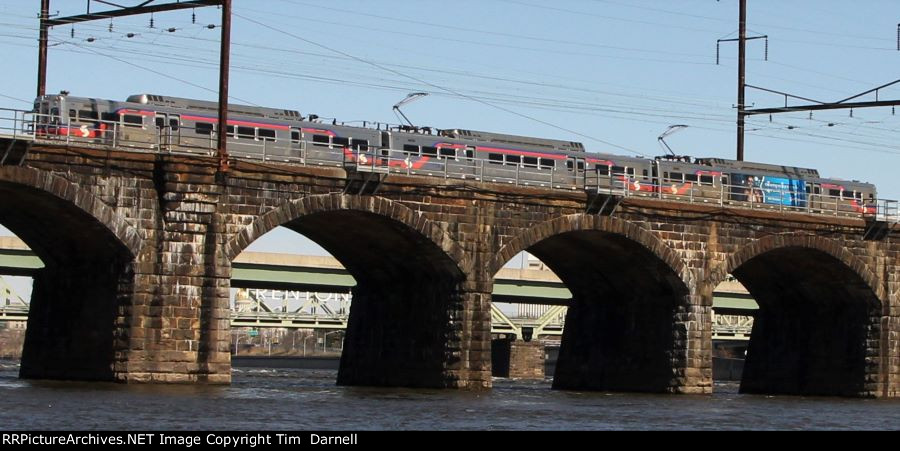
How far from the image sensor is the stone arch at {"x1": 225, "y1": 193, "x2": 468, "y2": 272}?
5581 centimetres

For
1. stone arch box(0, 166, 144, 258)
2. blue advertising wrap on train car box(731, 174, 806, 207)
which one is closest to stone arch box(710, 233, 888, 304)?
blue advertising wrap on train car box(731, 174, 806, 207)

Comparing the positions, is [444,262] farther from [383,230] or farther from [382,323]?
[382,323]

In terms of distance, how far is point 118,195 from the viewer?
53.5 meters

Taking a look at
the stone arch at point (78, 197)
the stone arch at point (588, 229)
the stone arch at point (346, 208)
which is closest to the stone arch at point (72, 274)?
the stone arch at point (78, 197)

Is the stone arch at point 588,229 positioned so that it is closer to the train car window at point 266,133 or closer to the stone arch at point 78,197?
Answer: the train car window at point 266,133

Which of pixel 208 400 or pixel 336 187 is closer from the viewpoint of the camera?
pixel 208 400

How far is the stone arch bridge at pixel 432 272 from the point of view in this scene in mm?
53938

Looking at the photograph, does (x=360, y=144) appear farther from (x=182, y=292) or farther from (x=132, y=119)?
(x=182, y=292)

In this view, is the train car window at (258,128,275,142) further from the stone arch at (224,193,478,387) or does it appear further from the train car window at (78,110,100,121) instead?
the train car window at (78,110,100,121)

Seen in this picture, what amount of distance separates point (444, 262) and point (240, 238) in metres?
9.19

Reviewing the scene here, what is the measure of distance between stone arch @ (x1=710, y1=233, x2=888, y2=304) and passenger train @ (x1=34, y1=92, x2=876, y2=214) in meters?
2.20

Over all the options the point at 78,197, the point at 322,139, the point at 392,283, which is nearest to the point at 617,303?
the point at 392,283

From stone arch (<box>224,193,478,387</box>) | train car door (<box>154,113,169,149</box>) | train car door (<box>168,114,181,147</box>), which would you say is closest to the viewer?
train car door (<box>154,113,169,149</box>)

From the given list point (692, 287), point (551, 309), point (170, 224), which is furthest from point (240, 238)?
point (551, 309)
